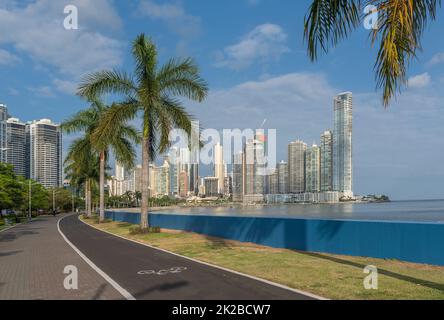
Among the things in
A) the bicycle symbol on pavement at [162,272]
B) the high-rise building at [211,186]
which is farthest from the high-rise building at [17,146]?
the bicycle symbol on pavement at [162,272]

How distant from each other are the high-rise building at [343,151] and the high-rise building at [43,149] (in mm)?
73164

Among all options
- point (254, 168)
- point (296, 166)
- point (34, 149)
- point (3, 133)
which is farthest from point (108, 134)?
point (296, 166)

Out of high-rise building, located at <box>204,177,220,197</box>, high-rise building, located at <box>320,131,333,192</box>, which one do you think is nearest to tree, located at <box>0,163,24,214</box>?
high-rise building, located at <box>320,131,333,192</box>

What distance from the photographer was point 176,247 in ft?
56.9

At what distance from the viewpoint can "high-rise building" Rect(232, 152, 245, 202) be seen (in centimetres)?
11106

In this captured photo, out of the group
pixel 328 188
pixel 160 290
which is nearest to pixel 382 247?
pixel 160 290

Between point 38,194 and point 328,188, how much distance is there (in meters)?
78.6

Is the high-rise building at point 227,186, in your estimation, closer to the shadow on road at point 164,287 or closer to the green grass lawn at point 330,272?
the green grass lawn at point 330,272

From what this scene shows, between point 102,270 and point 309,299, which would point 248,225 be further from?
point 309,299

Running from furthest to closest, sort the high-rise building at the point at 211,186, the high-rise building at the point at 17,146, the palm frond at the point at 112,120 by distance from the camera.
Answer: the high-rise building at the point at 211,186
the high-rise building at the point at 17,146
the palm frond at the point at 112,120

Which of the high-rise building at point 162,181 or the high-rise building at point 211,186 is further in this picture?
the high-rise building at point 211,186

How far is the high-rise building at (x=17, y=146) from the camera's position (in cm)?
9875

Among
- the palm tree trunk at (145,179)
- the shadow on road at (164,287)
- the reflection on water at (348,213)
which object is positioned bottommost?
the reflection on water at (348,213)

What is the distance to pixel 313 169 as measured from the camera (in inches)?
4779
